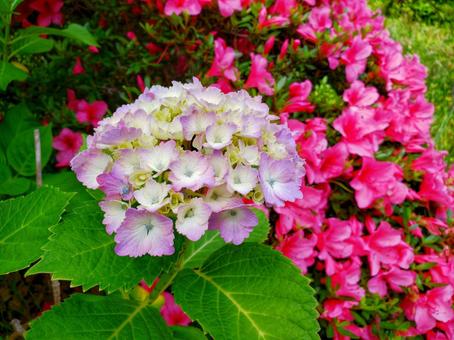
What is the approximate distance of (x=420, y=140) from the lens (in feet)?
6.24

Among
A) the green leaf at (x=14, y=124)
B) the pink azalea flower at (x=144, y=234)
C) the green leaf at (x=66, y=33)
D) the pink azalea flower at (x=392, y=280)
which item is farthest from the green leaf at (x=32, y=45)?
the pink azalea flower at (x=392, y=280)

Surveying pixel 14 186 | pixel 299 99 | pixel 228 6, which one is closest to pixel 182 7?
pixel 228 6

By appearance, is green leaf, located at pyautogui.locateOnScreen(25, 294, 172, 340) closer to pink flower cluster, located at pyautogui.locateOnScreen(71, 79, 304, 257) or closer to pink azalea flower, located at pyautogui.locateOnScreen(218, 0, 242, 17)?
pink flower cluster, located at pyautogui.locateOnScreen(71, 79, 304, 257)

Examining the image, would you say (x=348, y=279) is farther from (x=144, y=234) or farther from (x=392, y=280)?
(x=144, y=234)

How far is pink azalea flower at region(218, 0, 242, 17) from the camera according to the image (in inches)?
68.7

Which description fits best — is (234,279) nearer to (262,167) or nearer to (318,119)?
(262,167)

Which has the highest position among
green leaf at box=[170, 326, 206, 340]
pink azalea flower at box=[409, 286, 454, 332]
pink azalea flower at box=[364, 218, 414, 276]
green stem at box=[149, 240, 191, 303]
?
green stem at box=[149, 240, 191, 303]

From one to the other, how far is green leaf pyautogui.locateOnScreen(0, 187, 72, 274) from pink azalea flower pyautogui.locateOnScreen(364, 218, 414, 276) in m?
1.04

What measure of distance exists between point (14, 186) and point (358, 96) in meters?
1.14

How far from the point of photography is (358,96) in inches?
70.2

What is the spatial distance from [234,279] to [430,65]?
457 centimetres

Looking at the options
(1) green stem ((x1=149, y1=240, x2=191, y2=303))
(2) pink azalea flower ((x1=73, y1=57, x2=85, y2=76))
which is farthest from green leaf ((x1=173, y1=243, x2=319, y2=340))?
(2) pink azalea flower ((x1=73, y1=57, x2=85, y2=76))

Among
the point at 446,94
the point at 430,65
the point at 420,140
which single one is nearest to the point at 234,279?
the point at 420,140

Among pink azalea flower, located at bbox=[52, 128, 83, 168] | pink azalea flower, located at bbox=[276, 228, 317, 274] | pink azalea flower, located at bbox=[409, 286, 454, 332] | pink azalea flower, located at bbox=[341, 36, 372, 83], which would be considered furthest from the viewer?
pink azalea flower, located at bbox=[52, 128, 83, 168]
